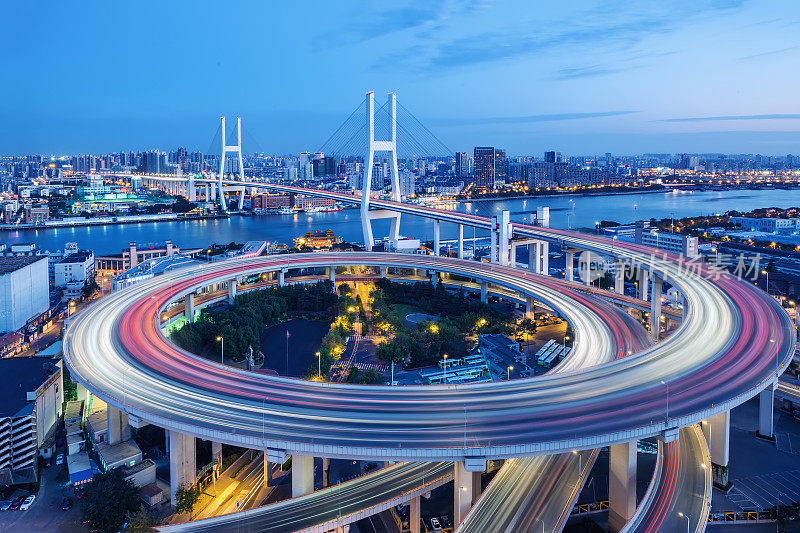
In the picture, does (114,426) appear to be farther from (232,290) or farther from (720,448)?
(232,290)

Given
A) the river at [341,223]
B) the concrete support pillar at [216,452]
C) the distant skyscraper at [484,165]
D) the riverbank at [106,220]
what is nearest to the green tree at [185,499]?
the concrete support pillar at [216,452]

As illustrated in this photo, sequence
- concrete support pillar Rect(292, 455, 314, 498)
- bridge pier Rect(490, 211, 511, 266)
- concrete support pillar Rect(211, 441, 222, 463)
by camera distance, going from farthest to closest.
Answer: bridge pier Rect(490, 211, 511, 266) → concrete support pillar Rect(211, 441, 222, 463) → concrete support pillar Rect(292, 455, 314, 498)

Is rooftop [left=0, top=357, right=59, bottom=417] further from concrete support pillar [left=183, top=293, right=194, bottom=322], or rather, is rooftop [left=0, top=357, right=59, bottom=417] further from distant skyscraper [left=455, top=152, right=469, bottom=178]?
distant skyscraper [left=455, top=152, right=469, bottom=178]

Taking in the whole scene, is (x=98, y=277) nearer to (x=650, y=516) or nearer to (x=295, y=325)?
(x=295, y=325)

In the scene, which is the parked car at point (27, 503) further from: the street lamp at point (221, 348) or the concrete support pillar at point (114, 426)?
the street lamp at point (221, 348)

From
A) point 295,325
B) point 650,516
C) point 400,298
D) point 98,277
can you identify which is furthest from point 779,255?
point 98,277

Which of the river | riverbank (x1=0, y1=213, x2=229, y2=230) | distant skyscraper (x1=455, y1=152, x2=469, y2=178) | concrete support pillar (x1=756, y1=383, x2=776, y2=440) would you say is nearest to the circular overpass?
concrete support pillar (x1=756, y1=383, x2=776, y2=440)

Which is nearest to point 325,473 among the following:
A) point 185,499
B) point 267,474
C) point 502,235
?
point 267,474
